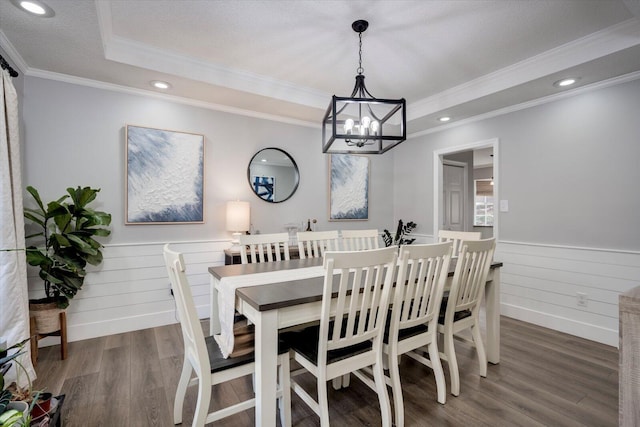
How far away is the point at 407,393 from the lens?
2.07 meters

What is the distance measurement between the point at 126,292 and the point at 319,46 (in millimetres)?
3016

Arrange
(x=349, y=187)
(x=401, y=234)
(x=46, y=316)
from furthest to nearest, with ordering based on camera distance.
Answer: (x=401, y=234)
(x=349, y=187)
(x=46, y=316)

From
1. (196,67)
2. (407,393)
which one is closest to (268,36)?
(196,67)

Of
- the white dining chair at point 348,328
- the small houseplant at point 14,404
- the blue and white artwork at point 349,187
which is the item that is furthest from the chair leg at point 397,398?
the blue and white artwork at point 349,187

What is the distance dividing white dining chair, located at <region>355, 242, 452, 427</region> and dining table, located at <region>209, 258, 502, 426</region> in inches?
12.9

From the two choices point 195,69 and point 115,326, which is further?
point 115,326

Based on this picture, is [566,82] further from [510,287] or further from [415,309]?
[415,309]

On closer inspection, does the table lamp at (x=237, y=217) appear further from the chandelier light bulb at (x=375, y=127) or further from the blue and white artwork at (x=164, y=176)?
the chandelier light bulb at (x=375, y=127)

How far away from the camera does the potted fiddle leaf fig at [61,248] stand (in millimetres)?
2434

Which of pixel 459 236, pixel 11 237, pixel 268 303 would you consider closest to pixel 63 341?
pixel 11 237

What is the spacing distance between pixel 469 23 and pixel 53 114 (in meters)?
3.66

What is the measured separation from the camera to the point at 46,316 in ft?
8.10

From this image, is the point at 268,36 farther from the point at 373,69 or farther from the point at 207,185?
the point at 207,185

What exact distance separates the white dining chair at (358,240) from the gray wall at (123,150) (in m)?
1.31
